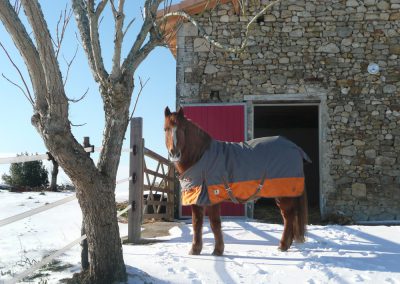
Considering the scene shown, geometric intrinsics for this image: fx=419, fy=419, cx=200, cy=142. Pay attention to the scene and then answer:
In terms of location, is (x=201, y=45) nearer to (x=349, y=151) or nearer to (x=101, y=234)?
(x=349, y=151)

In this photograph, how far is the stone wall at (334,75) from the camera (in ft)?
24.2

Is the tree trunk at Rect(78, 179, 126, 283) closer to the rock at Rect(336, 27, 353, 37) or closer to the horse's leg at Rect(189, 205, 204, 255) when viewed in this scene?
the horse's leg at Rect(189, 205, 204, 255)

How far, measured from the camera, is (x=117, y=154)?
332 cm

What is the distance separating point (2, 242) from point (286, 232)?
3.35 meters

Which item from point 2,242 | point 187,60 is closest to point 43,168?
point 187,60

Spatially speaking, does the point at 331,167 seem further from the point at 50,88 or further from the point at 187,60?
the point at 50,88

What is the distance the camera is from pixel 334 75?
7504 millimetres

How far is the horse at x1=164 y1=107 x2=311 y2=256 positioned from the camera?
4.07m

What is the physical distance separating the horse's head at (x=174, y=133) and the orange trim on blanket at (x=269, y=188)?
1.87 feet

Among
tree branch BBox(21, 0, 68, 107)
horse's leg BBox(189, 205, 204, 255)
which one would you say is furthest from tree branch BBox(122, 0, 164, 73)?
horse's leg BBox(189, 205, 204, 255)

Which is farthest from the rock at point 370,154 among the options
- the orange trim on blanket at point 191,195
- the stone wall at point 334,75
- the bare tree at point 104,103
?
the bare tree at point 104,103

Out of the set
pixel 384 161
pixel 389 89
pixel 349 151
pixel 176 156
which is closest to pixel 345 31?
pixel 389 89

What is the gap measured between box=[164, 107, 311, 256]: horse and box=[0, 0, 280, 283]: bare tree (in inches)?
32.7

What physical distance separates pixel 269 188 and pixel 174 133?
3.81 ft
